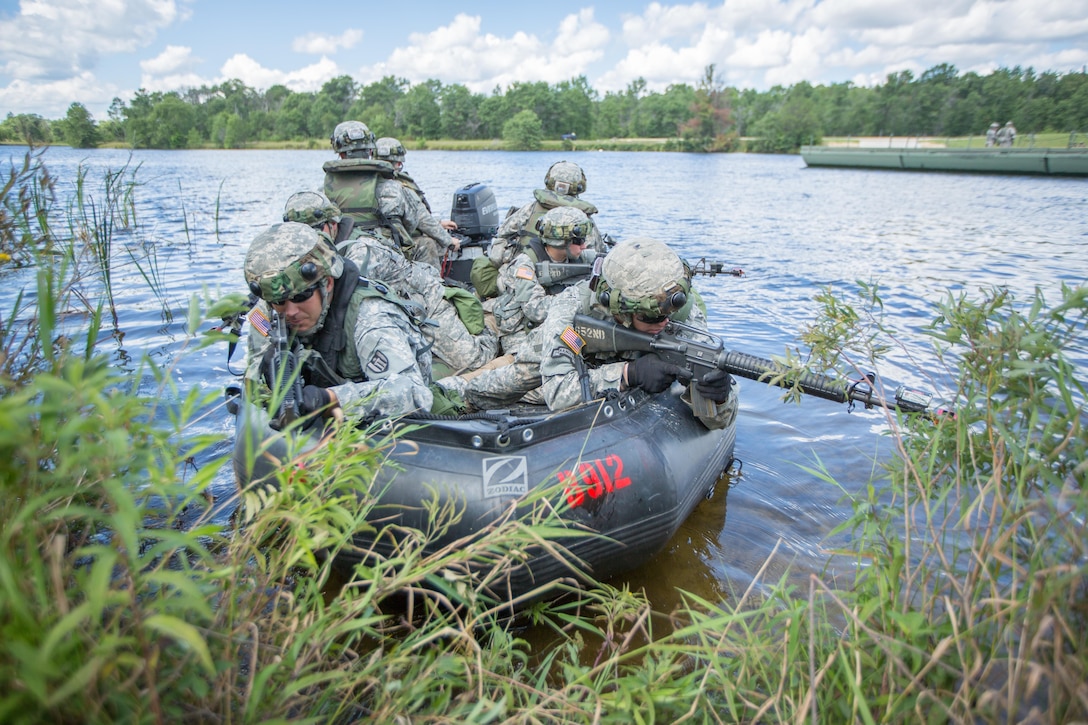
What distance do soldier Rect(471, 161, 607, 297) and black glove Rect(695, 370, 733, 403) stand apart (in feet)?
9.99

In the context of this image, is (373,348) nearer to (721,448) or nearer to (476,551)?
(476,551)

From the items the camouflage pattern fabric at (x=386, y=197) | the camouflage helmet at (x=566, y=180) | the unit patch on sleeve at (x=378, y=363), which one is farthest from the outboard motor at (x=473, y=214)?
the unit patch on sleeve at (x=378, y=363)

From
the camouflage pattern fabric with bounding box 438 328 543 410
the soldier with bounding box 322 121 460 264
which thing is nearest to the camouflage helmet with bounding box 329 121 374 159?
the soldier with bounding box 322 121 460 264

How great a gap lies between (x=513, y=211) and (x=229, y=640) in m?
5.63

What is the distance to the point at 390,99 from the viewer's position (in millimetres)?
84000

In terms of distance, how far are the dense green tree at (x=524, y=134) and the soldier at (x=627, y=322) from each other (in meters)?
54.9

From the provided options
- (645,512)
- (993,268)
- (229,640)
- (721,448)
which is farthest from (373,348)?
(993,268)

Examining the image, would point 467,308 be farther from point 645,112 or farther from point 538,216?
point 645,112

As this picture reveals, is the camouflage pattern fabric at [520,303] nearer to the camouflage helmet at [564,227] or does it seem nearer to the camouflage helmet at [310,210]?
the camouflage helmet at [564,227]

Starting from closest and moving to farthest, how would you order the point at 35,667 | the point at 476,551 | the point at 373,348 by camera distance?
the point at 35,667, the point at 476,551, the point at 373,348

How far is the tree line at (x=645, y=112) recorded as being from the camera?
163 ft

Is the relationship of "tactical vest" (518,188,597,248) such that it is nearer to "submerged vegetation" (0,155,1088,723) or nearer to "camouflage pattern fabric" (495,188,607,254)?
"camouflage pattern fabric" (495,188,607,254)

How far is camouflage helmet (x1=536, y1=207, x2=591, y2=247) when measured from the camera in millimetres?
5164

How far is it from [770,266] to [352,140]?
8.87 metres
